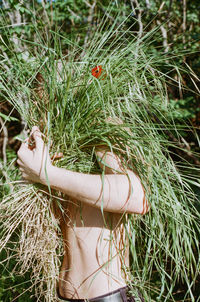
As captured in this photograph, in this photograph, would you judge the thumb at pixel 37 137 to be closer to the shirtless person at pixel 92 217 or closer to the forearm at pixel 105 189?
the shirtless person at pixel 92 217

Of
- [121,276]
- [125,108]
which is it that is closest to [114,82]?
[125,108]

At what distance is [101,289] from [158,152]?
1.78ft

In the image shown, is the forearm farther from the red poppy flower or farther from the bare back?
the red poppy flower

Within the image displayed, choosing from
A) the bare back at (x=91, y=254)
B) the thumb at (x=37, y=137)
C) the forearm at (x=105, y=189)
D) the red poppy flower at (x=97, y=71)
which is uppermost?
the red poppy flower at (x=97, y=71)

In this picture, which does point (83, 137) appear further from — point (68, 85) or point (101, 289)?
point (101, 289)

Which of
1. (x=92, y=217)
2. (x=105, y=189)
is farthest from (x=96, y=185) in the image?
(x=92, y=217)

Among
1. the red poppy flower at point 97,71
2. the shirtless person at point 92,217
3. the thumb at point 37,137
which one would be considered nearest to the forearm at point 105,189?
the shirtless person at point 92,217

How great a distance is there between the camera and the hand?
103 centimetres

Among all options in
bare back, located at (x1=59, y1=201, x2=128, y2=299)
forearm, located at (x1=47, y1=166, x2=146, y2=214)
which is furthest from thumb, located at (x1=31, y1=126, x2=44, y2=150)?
bare back, located at (x1=59, y1=201, x2=128, y2=299)

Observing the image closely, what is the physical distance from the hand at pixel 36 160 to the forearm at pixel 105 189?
3 cm

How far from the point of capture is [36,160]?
1.04m

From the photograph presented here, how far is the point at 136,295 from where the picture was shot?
1.17m

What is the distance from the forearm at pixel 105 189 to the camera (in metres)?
0.98

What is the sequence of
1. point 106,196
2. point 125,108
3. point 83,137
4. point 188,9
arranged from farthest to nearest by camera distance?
point 188,9 → point 125,108 → point 83,137 → point 106,196
